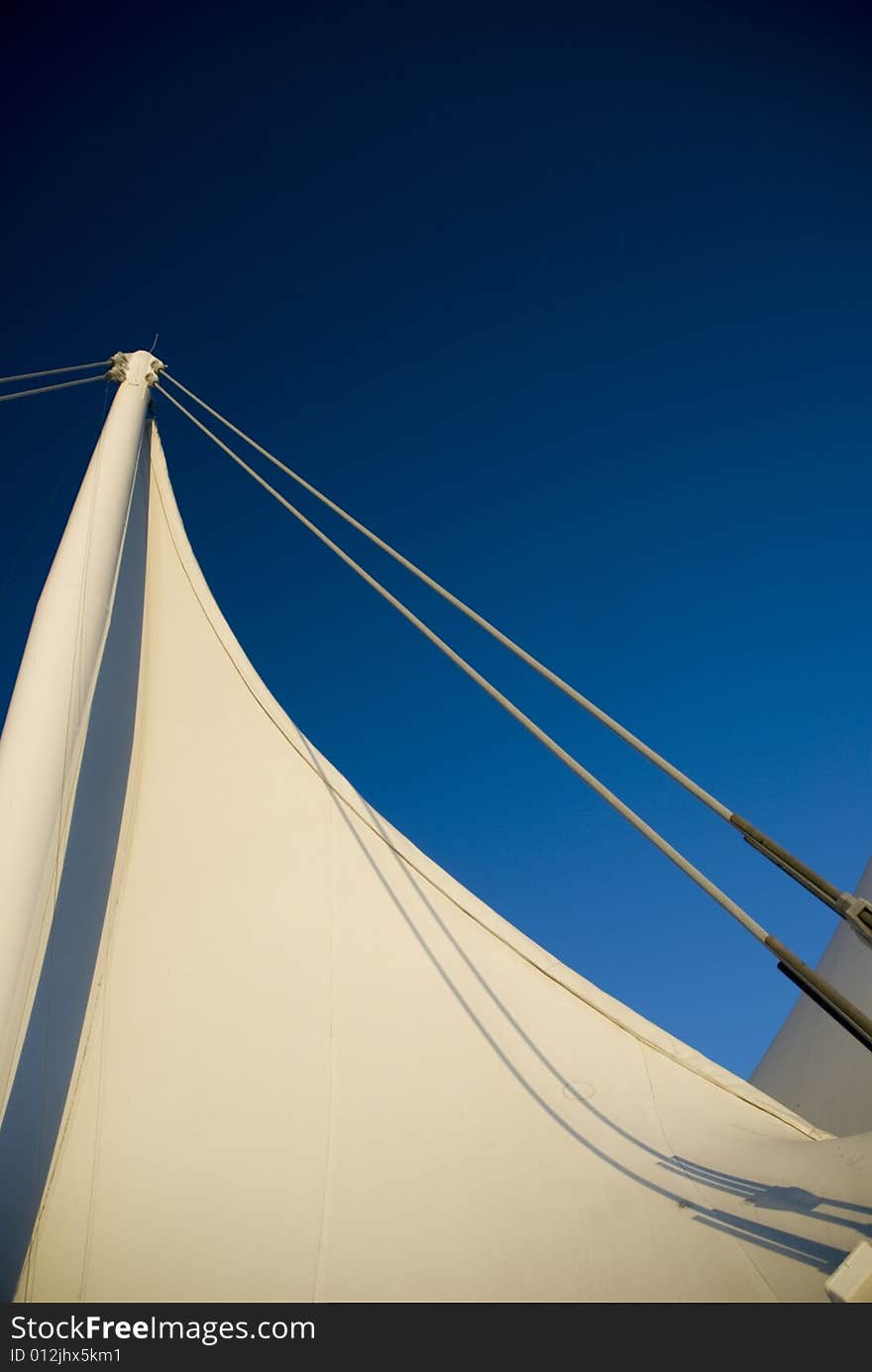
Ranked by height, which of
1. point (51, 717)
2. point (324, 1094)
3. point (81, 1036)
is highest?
point (51, 717)

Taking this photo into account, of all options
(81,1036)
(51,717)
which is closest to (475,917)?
(81,1036)

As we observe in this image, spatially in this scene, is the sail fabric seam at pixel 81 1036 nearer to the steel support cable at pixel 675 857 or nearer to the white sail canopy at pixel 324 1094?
the white sail canopy at pixel 324 1094

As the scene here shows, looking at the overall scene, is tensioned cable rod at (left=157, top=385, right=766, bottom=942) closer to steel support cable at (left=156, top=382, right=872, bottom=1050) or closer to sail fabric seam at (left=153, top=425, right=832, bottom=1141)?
steel support cable at (left=156, top=382, right=872, bottom=1050)

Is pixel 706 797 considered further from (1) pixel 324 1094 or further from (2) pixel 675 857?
(1) pixel 324 1094

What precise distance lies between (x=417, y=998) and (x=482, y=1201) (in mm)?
1132

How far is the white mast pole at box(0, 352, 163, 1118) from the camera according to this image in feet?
7.75

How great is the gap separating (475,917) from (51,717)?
8.60ft

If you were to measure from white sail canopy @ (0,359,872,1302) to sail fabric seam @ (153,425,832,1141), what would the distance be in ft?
0.05

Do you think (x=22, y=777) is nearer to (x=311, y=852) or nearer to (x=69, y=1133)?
(x=69, y=1133)

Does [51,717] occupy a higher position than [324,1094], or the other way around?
[51,717]

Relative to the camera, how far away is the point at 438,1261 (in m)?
2.69

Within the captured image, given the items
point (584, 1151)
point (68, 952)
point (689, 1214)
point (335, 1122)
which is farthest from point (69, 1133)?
point (689, 1214)

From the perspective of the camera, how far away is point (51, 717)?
3.02m

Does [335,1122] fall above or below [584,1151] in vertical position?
above
